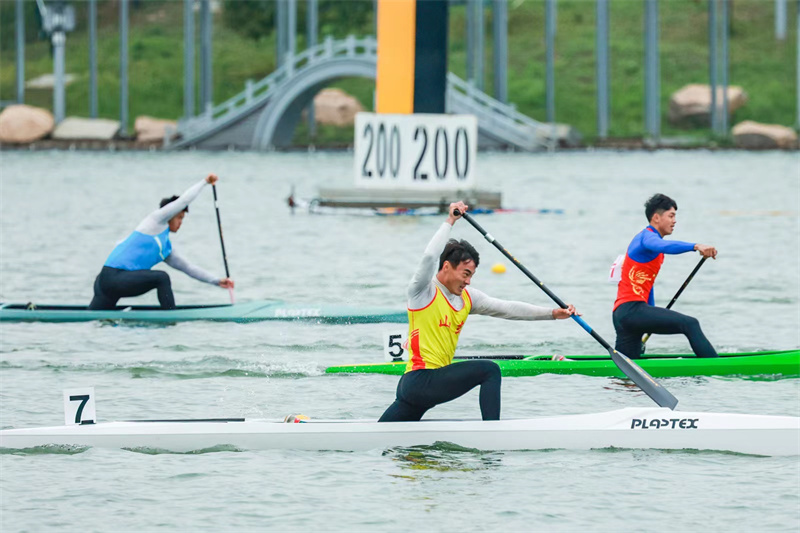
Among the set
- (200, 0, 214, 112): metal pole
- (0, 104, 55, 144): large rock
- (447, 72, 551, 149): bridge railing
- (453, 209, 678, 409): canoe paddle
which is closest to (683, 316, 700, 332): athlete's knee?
(453, 209, 678, 409): canoe paddle

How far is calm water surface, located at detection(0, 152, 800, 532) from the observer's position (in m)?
10.4

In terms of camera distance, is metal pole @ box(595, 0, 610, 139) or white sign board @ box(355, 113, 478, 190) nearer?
white sign board @ box(355, 113, 478, 190)

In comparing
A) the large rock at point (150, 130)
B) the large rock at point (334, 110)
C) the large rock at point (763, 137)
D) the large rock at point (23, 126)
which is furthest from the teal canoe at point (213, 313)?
the large rock at point (334, 110)

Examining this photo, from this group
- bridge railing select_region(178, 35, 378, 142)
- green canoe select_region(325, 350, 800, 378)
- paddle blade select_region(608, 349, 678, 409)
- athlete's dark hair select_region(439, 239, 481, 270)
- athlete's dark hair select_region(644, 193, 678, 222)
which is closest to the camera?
athlete's dark hair select_region(439, 239, 481, 270)

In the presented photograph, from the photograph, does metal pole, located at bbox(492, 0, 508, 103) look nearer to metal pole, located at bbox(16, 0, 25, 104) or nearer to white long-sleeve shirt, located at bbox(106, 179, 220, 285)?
metal pole, located at bbox(16, 0, 25, 104)

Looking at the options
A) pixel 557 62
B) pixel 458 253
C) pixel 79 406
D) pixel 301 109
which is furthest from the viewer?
pixel 557 62

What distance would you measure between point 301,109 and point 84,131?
13801 mm

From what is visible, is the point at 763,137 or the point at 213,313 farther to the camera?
the point at 763,137

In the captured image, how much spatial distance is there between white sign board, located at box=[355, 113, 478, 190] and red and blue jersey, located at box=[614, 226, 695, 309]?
2182 centimetres

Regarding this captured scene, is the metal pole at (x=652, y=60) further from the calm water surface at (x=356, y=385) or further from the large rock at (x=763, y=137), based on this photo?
the calm water surface at (x=356, y=385)

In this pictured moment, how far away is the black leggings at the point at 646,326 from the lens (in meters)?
13.9

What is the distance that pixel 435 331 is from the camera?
1090 centimetres

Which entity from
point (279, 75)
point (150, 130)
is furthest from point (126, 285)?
point (150, 130)

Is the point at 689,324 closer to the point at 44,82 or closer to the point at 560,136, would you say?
the point at 560,136
